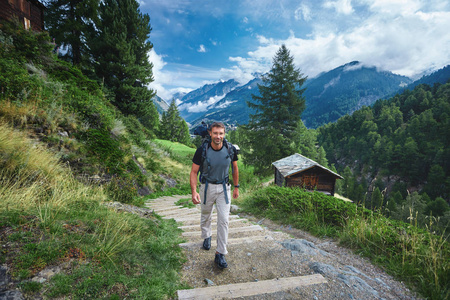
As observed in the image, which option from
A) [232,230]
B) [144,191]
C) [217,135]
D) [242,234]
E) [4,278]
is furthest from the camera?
[144,191]

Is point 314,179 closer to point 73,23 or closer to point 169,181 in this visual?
point 169,181

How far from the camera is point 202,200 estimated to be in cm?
346

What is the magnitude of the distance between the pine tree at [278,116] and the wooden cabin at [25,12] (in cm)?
2014

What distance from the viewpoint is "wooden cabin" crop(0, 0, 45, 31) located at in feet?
38.6

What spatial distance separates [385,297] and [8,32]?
14.6 meters

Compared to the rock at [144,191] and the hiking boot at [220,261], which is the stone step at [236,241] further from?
the rock at [144,191]

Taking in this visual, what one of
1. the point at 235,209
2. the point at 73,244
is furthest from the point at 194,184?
the point at 235,209

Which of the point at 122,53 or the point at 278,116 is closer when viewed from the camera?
the point at 122,53

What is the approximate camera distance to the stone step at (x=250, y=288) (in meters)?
2.40

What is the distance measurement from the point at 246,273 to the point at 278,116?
21.6 meters

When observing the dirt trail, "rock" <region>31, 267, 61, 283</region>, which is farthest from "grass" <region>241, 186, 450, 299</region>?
"rock" <region>31, 267, 61, 283</region>

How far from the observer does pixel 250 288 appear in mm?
2580

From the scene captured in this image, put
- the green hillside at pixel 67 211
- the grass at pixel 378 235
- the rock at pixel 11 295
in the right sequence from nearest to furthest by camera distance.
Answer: the rock at pixel 11 295, the green hillside at pixel 67 211, the grass at pixel 378 235

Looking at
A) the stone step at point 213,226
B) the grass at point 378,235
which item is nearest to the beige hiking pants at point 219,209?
the stone step at point 213,226
